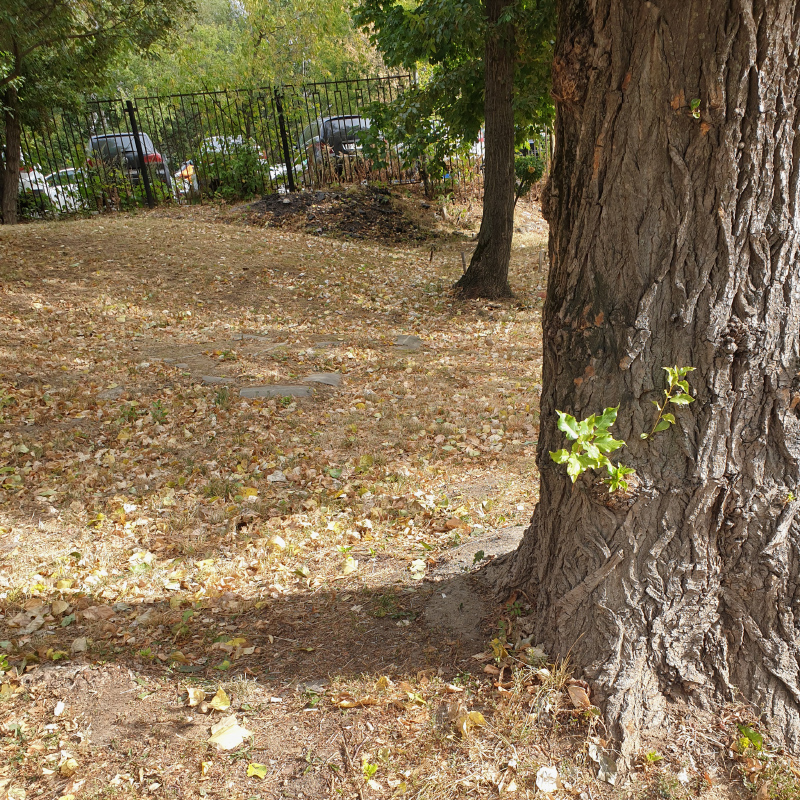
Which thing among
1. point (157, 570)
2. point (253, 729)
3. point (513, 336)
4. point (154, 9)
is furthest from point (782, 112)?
point (154, 9)

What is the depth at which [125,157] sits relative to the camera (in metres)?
15.4

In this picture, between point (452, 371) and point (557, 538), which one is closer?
point (557, 538)

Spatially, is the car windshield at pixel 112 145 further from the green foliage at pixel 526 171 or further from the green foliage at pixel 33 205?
the green foliage at pixel 526 171

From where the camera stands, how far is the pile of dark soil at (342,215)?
13.4 metres

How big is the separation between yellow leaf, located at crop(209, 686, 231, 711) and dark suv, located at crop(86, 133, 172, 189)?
1496 cm

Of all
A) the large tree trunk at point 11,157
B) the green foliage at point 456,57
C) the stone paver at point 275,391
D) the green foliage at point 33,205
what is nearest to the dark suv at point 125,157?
the green foliage at point 33,205

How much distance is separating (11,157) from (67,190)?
1.83m

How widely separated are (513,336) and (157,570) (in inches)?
223

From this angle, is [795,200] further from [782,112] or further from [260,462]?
[260,462]

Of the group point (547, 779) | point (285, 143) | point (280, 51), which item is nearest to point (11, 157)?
point (285, 143)

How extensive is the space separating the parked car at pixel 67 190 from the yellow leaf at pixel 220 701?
49.3 ft

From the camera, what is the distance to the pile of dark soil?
13.4 meters

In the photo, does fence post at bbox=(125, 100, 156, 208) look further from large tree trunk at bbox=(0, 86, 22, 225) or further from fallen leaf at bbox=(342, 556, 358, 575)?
fallen leaf at bbox=(342, 556, 358, 575)

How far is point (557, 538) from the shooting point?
240cm
